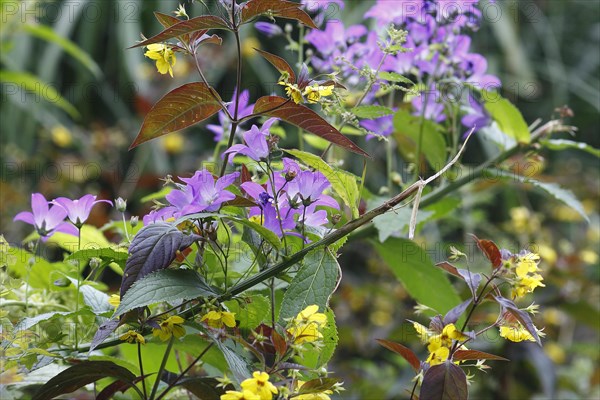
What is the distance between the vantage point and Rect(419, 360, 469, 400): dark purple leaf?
1.28 feet

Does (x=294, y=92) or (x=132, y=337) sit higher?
(x=294, y=92)

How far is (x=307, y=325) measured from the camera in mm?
397

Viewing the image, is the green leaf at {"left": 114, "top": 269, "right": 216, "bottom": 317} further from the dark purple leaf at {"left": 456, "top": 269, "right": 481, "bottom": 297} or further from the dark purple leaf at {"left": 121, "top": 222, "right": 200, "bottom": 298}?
the dark purple leaf at {"left": 456, "top": 269, "right": 481, "bottom": 297}

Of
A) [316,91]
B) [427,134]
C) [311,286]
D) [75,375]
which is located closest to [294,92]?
[316,91]

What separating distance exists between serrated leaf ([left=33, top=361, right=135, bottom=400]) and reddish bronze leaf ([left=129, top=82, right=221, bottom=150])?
136 mm

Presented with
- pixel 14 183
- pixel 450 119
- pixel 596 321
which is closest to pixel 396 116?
pixel 450 119

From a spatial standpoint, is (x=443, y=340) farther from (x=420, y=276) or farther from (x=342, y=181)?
(x=420, y=276)

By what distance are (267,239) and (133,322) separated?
92 millimetres

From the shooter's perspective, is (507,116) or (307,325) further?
(507,116)

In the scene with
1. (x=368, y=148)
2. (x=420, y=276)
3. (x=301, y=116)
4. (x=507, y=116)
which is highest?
(x=301, y=116)

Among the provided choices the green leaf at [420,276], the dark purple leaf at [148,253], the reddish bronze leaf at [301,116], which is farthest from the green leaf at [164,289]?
the green leaf at [420,276]

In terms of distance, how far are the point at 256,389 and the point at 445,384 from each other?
104 mm

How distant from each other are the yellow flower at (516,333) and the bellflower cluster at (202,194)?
177 mm

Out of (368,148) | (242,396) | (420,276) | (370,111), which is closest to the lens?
(242,396)
